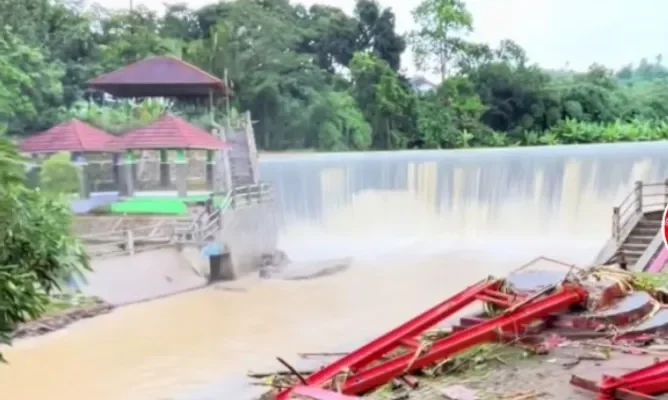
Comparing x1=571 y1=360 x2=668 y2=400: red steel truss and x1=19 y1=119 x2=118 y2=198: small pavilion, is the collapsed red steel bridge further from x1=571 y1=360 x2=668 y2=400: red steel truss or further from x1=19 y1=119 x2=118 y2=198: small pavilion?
x1=19 y1=119 x2=118 y2=198: small pavilion

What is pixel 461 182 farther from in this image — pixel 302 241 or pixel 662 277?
pixel 662 277

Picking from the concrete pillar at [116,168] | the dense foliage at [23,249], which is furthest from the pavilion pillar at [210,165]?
the dense foliage at [23,249]

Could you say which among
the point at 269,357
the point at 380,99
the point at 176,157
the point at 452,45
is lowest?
the point at 269,357

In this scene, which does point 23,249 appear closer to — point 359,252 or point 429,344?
point 429,344

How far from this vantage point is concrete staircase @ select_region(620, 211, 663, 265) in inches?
188

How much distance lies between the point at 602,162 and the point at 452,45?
163cm

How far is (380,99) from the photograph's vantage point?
6.91 m

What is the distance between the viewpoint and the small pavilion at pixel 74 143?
20.7 feet

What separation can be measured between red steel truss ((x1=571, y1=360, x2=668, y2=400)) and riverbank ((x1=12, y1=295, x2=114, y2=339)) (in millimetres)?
3849

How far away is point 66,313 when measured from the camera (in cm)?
550

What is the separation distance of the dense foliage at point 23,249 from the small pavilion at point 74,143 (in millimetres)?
→ 4919

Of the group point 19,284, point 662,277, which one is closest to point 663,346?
point 662,277

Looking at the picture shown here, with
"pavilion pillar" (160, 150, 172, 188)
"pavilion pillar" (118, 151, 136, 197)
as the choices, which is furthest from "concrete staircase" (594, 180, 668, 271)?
"pavilion pillar" (118, 151, 136, 197)

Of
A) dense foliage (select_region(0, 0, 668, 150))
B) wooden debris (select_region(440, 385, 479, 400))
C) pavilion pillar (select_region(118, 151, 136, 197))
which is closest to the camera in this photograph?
wooden debris (select_region(440, 385, 479, 400))
